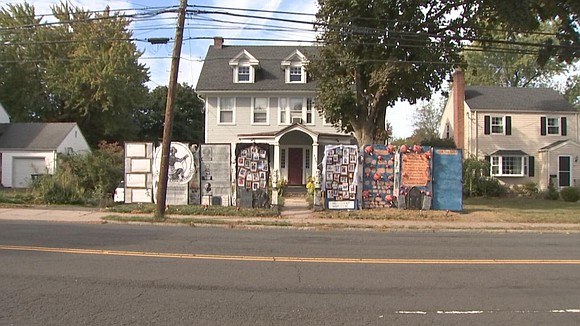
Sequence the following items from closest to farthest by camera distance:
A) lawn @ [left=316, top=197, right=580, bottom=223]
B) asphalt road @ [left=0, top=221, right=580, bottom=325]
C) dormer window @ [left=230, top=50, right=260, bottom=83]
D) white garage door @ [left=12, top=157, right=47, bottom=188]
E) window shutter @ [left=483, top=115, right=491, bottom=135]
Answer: asphalt road @ [left=0, top=221, right=580, bottom=325] < lawn @ [left=316, top=197, right=580, bottom=223] < dormer window @ [left=230, top=50, right=260, bottom=83] < white garage door @ [left=12, top=157, right=47, bottom=188] < window shutter @ [left=483, top=115, right=491, bottom=135]

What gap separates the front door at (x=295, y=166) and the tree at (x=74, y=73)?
18.2 m

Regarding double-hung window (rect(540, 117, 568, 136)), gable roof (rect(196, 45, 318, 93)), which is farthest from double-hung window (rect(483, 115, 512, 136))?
gable roof (rect(196, 45, 318, 93))

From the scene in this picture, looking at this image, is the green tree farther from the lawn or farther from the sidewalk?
the lawn

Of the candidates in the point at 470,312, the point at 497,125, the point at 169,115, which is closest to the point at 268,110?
the point at 169,115

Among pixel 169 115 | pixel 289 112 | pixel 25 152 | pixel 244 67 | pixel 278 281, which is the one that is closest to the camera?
pixel 278 281

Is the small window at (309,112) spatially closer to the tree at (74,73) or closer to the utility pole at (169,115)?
the utility pole at (169,115)

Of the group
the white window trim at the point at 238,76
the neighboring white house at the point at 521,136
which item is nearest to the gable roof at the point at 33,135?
the white window trim at the point at 238,76

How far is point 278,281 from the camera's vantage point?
7035 mm

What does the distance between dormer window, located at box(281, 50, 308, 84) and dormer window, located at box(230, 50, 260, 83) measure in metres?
1.95

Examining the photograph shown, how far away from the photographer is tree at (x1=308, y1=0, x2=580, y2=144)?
1789cm

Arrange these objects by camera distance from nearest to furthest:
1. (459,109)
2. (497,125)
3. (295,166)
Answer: (295,166) < (497,125) < (459,109)

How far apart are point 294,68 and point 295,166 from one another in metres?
6.61

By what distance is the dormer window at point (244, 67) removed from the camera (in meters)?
31.2

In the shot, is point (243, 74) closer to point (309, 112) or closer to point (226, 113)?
point (226, 113)
